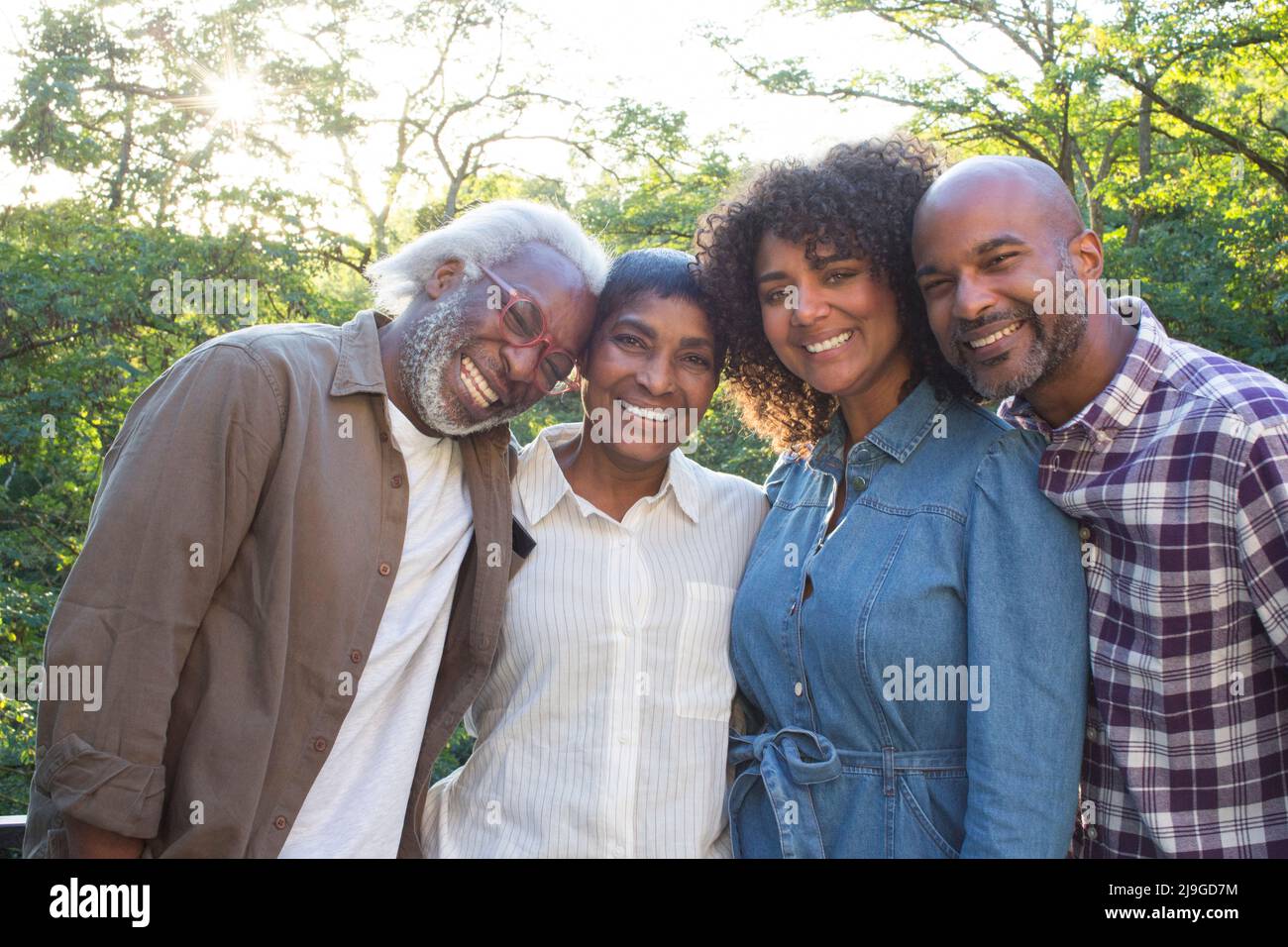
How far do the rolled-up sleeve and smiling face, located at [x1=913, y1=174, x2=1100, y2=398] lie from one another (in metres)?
1.83

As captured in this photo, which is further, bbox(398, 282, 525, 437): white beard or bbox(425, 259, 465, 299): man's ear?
bbox(425, 259, 465, 299): man's ear

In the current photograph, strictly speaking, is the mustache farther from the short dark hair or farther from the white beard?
the white beard

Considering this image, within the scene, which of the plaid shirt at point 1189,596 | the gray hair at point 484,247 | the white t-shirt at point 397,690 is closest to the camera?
the plaid shirt at point 1189,596

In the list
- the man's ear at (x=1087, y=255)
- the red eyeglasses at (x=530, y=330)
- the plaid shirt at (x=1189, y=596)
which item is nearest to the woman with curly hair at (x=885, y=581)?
the plaid shirt at (x=1189, y=596)

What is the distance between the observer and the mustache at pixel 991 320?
2531 millimetres

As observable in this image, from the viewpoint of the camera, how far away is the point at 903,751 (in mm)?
2648

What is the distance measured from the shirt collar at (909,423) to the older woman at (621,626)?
62 centimetres

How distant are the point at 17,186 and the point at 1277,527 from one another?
12.1 meters

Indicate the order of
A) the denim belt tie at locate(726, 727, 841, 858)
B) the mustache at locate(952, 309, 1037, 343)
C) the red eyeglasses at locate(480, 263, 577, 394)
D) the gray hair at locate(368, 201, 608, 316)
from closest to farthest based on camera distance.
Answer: the mustache at locate(952, 309, 1037, 343)
the denim belt tie at locate(726, 727, 841, 858)
the red eyeglasses at locate(480, 263, 577, 394)
the gray hair at locate(368, 201, 608, 316)

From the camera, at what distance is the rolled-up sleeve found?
2.38 metres

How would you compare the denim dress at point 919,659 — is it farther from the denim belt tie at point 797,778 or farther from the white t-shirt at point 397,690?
the white t-shirt at point 397,690

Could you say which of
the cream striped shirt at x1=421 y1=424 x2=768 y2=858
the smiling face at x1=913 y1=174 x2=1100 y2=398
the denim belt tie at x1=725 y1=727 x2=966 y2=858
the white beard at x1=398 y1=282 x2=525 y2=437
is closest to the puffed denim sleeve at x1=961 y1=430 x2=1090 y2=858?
the denim belt tie at x1=725 y1=727 x2=966 y2=858

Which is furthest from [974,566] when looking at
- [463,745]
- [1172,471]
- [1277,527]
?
[463,745]
